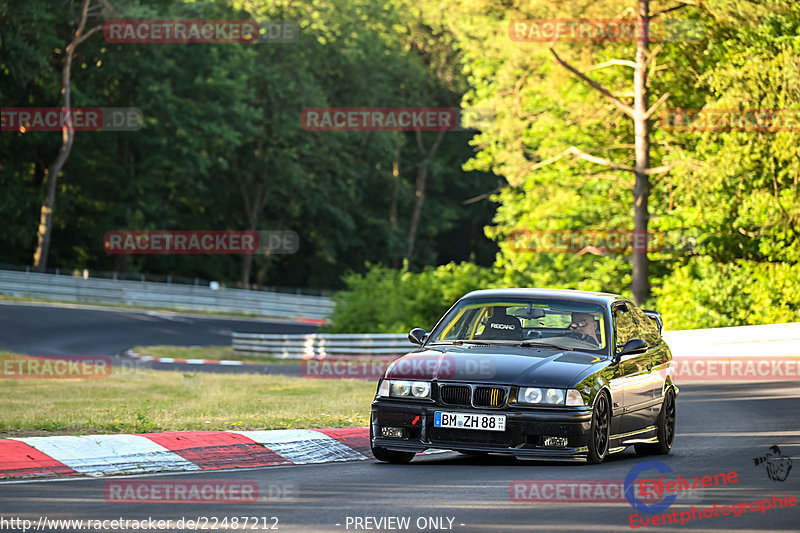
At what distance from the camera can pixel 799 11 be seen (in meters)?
33.7

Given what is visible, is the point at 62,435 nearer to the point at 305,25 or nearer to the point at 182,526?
the point at 182,526

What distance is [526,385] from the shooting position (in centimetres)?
1011

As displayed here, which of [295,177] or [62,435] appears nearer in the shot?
[62,435]

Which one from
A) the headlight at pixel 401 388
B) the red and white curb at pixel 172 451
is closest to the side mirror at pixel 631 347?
the headlight at pixel 401 388

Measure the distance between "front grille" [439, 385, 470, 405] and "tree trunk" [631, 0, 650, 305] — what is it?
87.6 feet

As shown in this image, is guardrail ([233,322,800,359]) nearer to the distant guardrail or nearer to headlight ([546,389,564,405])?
the distant guardrail

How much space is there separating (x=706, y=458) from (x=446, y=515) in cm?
443

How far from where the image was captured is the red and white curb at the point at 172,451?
992cm

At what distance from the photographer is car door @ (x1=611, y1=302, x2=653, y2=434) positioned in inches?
445

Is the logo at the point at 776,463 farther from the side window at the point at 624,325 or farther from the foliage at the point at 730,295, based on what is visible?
the foliage at the point at 730,295

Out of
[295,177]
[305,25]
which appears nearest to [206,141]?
[295,177]

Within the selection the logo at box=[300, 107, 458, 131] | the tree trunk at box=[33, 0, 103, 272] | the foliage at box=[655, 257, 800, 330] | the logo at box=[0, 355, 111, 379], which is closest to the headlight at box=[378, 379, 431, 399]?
the logo at box=[0, 355, 111, 379]

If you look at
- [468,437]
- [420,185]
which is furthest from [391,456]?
[420,185]

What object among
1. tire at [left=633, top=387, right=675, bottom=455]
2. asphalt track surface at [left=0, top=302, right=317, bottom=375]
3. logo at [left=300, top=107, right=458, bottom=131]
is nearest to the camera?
tire at [left=633, top=387, right=675, bottom=455]
